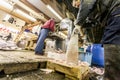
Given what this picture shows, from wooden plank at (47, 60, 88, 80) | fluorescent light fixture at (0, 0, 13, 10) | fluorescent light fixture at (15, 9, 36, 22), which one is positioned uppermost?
fluorescent light fixture at (0, 0, 13, 10)

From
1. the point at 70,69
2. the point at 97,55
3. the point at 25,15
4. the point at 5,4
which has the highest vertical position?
the point at 5,4

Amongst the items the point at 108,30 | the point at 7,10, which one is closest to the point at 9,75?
the point at 108,30

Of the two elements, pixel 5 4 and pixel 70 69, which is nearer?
pixel 70 69

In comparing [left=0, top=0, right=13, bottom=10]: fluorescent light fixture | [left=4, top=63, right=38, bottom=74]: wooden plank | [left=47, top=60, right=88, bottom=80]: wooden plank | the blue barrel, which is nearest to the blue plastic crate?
the blue barrel

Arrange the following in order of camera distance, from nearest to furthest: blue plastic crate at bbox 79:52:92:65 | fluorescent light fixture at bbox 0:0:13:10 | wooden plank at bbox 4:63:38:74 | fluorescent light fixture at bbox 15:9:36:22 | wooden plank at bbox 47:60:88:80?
wooden plank at bbox 4:63:38:74 < wooden plank at bbox 47:60:88:80 < blue plastic crate at bbox 79:52:92:65 < fluorescent light fixture at bbox 0:0:13:10 < fluorescent light fixture at bbox 15:9:36:22

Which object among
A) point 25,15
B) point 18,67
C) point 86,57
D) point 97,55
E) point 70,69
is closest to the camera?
point 18,67

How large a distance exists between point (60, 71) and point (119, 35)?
4.48ft

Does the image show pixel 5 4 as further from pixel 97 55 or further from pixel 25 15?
pixel 97 55

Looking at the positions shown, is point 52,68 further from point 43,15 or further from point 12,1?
point 43,15

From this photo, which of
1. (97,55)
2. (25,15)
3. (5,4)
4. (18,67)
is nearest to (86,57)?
(97,55)

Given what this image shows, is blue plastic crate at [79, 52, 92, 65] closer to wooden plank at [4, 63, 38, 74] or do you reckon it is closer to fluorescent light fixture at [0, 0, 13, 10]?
wooden plank at [4, 63, 38, 74]

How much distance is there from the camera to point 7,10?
18.1 feet

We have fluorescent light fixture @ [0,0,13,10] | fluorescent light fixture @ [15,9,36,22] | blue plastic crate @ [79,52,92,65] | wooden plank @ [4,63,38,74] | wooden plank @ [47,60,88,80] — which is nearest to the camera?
wooden plank @ [4,63,38,74]

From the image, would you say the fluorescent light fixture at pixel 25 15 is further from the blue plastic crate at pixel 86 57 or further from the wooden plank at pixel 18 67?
the wooden plank at pixel 18 67
